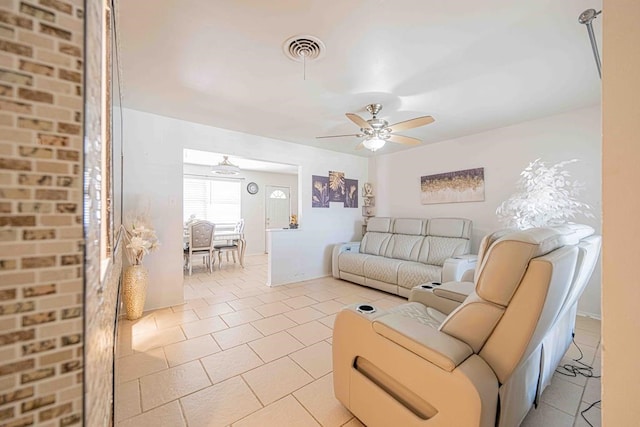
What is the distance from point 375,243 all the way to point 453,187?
1.63 metres

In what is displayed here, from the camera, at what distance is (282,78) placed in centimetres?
216

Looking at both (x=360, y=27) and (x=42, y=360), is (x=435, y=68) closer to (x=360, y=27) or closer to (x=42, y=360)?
(x=360, y=27)

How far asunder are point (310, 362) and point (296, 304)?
49.4 inches

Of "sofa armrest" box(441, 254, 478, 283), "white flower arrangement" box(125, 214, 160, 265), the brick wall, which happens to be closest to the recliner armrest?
the brick wall

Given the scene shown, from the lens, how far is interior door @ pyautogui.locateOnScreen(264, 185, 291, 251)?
7.18 meters

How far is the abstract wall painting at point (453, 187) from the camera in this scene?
12.3 ft

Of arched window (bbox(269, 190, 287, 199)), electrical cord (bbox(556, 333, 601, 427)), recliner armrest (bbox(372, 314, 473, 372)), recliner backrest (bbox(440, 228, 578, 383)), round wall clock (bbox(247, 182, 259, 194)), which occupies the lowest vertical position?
electrical cord (bbox(556, 333, 601, 427))

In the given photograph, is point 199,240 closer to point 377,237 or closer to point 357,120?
point 377,237

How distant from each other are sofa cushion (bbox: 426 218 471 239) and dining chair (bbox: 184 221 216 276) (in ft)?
13.1

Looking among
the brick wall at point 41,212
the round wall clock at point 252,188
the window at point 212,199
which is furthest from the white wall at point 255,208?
the brick wall at point 41,212

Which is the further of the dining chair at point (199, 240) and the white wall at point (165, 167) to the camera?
the dining chair at point (199, 240)

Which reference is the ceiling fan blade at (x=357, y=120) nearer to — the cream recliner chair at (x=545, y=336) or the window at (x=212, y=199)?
the cream recliner chair at (x=545, y=336)

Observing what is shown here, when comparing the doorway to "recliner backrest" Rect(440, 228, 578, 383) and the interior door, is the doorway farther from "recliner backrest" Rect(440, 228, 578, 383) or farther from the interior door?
"recliner backrest" Rect(440, 228, 578, 383)

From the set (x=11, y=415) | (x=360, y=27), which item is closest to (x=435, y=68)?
(x=360, y=27)
